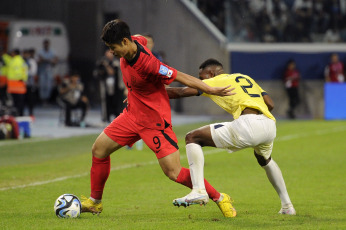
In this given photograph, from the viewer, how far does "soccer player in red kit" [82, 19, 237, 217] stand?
7.16 meters

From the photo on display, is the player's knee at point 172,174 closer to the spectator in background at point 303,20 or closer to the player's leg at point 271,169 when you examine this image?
the player's leg at point 271,169

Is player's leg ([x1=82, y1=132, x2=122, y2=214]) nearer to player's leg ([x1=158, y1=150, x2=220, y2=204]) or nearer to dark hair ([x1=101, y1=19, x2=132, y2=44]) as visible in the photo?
player's leg ([x1=158, y1=150, x2=220, y2=204])

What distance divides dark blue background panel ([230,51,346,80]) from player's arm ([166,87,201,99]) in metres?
18.7

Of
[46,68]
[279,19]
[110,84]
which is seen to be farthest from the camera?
[46,68]

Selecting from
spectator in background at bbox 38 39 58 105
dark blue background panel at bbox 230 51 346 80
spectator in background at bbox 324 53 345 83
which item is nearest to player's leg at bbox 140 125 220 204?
dark blue background panel at bbox 230 51 346 80

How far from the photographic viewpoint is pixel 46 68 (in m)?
27.8

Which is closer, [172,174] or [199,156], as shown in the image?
[172,174]

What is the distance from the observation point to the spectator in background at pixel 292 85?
25844 millimetres

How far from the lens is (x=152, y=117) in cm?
752

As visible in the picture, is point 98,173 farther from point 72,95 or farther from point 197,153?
point 72,95

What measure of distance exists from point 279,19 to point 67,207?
2014cm

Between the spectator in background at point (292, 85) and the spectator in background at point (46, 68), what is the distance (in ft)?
27.0

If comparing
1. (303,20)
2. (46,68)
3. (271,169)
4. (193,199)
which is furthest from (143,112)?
(46,68)

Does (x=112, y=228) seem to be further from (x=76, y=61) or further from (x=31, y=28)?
(x=76, y=61)
